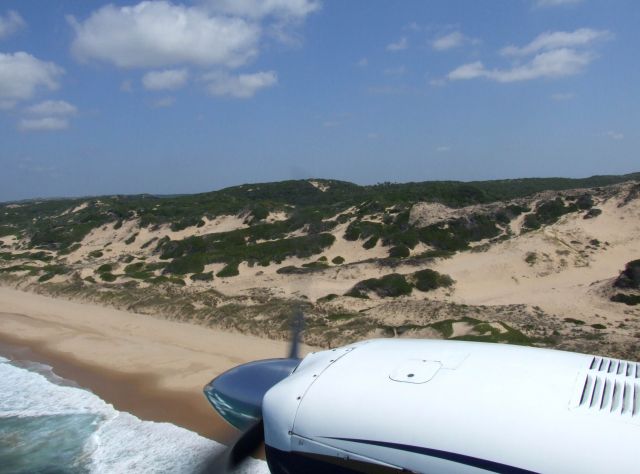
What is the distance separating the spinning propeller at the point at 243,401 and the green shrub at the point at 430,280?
66.6 feet

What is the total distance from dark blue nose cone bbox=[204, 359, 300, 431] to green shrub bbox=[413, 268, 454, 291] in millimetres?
20328

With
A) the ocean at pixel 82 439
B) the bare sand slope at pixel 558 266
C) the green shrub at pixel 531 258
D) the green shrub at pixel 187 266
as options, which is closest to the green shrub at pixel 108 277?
the green shrub at pixel 187 266

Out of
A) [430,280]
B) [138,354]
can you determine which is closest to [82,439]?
[138,354]

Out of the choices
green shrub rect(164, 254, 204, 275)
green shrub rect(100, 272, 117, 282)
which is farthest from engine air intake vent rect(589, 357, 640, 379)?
green shrub rect(100, 272, 117, 282)

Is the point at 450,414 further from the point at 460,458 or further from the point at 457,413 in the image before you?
the point at 460,458

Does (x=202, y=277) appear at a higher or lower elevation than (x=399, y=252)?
lower

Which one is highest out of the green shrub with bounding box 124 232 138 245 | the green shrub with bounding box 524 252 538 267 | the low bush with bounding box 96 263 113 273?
the green shrub with bounding box 124 232 138 245

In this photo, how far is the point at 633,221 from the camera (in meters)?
33.7

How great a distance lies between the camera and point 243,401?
213 inches

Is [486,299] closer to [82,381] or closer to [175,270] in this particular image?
[82,381]

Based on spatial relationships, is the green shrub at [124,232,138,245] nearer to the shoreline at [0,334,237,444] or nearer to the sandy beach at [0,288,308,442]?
the sandy beach at [0,288,308,442]

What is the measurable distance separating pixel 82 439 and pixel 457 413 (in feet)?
34.7

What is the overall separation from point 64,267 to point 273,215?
65.1 ft

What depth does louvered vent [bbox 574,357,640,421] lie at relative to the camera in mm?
3684
